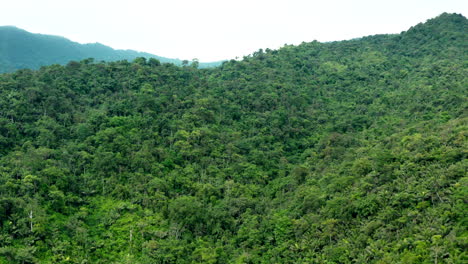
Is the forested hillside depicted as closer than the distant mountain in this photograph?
Yes

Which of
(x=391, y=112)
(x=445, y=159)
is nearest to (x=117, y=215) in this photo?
(x=445, y=159)

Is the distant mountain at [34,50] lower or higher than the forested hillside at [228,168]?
higher

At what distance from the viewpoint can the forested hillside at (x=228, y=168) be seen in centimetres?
2518

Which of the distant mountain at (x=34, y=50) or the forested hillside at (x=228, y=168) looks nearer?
the forested hillside at (x=228, y=168)

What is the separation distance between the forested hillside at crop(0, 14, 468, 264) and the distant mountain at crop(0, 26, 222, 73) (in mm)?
75213

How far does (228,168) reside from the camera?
38.8 m

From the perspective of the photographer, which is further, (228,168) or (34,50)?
(34,50)

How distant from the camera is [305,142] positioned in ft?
152

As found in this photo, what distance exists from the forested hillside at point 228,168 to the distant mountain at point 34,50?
75213mm

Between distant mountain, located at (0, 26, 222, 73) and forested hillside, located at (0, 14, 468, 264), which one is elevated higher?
distant mountain, located at (0, 26, 222, 73)

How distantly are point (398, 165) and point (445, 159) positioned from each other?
132 inches

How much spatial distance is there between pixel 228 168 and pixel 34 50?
13356cm

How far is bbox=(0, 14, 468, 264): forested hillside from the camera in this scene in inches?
991

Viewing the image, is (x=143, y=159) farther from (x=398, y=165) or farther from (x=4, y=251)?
(x=398, y=165)
